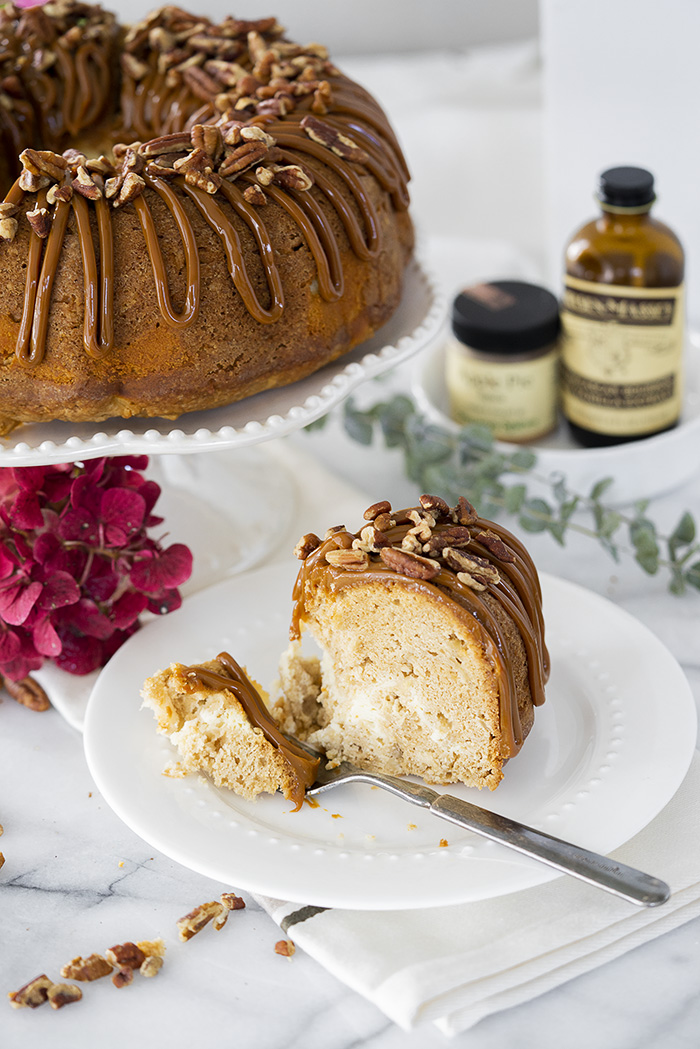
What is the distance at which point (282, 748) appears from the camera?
4.00 ft

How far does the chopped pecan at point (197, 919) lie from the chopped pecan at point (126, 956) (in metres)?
0.05

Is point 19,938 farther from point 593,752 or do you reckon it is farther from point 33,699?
point 593,752

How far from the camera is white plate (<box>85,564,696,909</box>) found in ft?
3.56

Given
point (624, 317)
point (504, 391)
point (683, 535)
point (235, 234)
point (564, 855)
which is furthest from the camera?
point (504, 391)

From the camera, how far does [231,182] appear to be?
4.34 ft

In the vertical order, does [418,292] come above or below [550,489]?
above

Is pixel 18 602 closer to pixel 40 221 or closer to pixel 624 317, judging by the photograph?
pixel 40 221

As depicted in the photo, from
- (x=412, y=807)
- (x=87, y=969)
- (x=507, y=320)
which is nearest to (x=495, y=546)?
(x=412, y=807)

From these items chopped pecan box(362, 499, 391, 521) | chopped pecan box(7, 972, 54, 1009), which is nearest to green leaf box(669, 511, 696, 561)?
chopped pecan box(362, 499, 391, 521)

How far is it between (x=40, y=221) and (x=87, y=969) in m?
0.80

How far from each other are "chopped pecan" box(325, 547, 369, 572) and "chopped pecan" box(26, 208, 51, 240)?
0.49 m

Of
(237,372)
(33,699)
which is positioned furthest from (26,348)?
(33,699)

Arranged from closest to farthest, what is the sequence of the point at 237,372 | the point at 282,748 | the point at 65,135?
the point at 282,748
the point at 237,372
the point at 65,135

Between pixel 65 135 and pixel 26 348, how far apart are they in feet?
2.34
